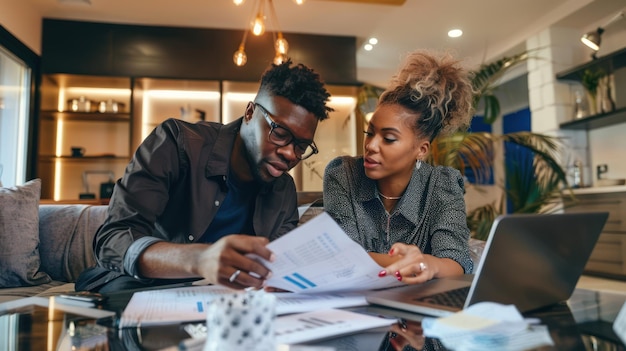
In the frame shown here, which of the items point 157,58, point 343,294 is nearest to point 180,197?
point 343,294

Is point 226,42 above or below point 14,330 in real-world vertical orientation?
above

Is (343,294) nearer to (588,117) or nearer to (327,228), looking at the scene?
(327,228)

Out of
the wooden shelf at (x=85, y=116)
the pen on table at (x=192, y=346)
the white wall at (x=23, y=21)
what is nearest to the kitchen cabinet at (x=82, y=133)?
the wooden shelf at (x=85, y=116)

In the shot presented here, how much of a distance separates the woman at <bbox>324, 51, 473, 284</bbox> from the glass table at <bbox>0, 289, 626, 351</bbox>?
570 mm

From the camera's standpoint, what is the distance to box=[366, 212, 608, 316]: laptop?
630mm

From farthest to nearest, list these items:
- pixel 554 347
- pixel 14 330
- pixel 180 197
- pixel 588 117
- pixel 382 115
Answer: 1. pixel 588 117
2. pixel 382 115
3. pixel 180 197
4. pixel 14 330
5. pixel 554 347

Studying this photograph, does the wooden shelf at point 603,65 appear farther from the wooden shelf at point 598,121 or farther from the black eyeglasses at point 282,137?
the black eyeglasses at point 282,137

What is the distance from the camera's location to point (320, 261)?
69 centimetres

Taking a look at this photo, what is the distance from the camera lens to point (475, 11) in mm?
4652

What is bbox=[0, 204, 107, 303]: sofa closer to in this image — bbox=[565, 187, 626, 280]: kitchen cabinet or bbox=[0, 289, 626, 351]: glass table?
bbox=[0, 289, 626, 351]: glass table

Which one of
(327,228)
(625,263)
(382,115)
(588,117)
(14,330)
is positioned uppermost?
(588,117)

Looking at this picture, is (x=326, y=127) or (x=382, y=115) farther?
(x=326, y=127)

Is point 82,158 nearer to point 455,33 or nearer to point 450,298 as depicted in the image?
point 455,33

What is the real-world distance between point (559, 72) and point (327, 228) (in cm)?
518
